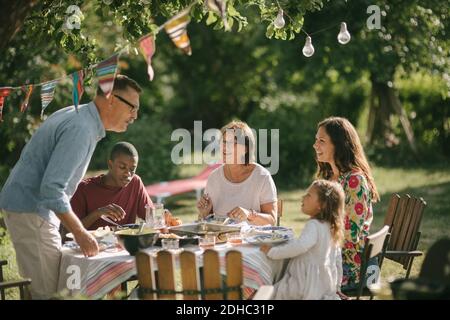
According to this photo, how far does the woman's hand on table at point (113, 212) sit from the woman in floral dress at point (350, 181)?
5.22 feet

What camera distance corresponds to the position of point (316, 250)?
490 cm

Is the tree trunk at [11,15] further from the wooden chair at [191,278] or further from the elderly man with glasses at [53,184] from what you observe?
the wooden chair at [191,278]

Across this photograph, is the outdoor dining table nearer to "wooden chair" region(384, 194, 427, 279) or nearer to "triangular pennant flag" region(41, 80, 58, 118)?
"wooden chair" region(384, 194, 427, 279)

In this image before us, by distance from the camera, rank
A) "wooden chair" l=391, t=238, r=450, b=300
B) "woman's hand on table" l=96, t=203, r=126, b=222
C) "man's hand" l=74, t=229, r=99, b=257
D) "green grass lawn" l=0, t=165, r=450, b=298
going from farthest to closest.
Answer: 1. "green grass lawn" l=0, t=165, r=450, b=298
2. "woman's hand on table" l=96, t=203, r=126, b=222
3. "man's hand" l=74, t=229, r=99, b=257
4. "wooden chair" l=391, t=238, r=450, b=300

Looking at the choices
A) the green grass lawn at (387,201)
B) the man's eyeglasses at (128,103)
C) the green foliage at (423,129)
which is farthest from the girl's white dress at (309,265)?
the green foliage at (423,129)

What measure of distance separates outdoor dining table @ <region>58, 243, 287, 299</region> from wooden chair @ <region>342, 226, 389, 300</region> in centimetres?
61

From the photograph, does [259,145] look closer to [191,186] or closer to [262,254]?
[191,186]

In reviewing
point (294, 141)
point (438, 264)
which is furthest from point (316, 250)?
point (294, 141)

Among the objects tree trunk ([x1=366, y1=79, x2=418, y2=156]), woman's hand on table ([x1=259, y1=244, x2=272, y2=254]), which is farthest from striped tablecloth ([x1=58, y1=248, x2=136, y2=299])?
tree trunk ([x1=366, y1=79, x2=418, y2=156])

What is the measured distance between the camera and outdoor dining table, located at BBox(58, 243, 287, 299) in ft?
15.5

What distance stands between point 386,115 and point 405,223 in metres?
12.1

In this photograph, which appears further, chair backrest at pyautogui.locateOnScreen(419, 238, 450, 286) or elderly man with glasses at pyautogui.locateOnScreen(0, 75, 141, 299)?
elderly man with glasses at pyautogui.locateOnScreen(0, 75, 141, 299)

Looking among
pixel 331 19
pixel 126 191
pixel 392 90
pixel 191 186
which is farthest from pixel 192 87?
pixel 126 191

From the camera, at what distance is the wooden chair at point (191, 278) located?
4285 millimetres
